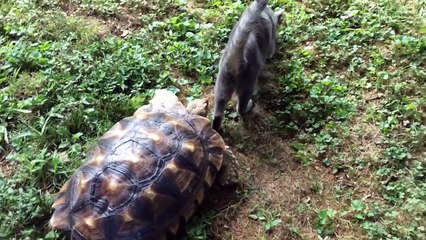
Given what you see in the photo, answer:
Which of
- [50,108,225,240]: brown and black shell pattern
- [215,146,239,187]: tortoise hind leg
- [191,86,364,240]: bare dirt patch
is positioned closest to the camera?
[50,108,225,240]: brown and black shell pattern

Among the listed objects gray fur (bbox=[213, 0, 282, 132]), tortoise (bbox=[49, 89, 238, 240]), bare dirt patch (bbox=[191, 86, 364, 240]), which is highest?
gray fur (bbox=[213, 0, 282, 132])

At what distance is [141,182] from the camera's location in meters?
3.16

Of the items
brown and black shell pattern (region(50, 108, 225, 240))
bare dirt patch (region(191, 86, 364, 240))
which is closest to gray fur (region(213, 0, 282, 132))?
bare dirt patch (region(191, 86, 364, 240))

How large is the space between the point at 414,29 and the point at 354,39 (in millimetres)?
565

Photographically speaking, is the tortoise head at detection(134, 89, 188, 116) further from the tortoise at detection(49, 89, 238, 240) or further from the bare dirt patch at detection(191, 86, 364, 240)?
the bare dirt patch at detection(191, 86, 364, 240)

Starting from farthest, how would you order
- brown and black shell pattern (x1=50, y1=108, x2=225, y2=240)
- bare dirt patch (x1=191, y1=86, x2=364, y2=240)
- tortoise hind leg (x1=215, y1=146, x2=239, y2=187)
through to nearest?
tortoise hind leg (x1=215, y1=146, x2=239, y2=187), bare dirt patch (x1=191, y1=86, x2=364, y2=240), brown and black shell pattern (x1=50, y1=108, x2=225, y2=240)

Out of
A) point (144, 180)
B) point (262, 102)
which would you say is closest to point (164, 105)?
point (144, 180)

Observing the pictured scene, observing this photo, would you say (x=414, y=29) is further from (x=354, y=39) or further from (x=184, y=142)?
(x=184, y=142)

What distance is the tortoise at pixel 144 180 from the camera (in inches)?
121

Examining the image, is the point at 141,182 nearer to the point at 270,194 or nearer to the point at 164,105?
the point at 164,105

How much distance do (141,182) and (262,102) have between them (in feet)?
4.82

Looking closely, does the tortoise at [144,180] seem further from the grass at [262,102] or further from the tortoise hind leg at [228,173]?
the grass at [262,102]

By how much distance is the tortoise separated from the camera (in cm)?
308

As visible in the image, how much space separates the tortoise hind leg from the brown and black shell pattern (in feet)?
0.43
